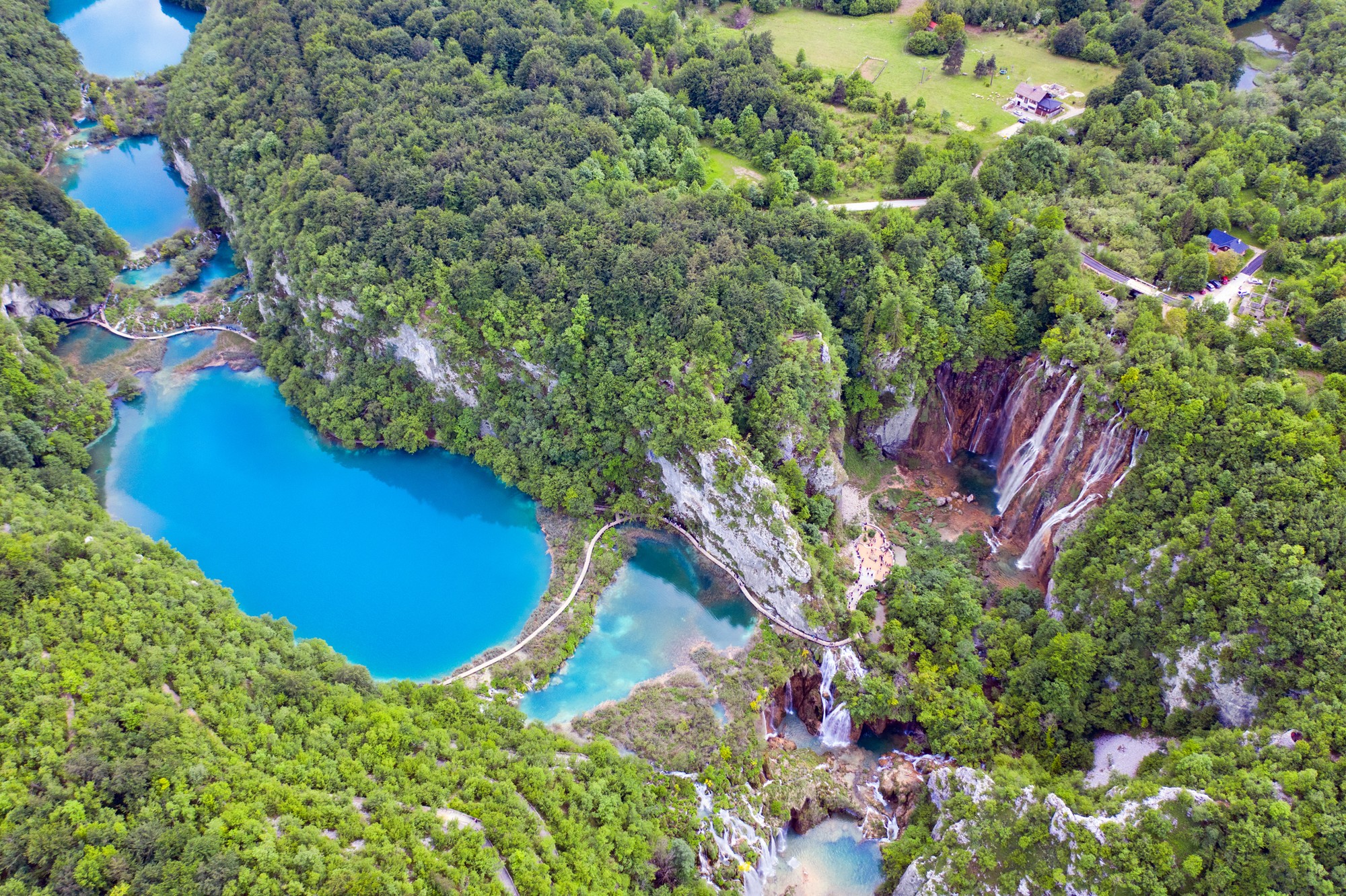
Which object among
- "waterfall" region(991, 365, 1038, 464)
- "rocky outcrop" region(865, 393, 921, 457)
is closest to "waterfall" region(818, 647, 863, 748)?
"rocky outcrop" region(865, 393, 921, 457)

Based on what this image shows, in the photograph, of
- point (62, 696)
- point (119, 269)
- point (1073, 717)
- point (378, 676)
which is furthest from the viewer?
point (119, 269)

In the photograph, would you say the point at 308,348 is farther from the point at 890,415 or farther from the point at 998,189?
the point at 998,189

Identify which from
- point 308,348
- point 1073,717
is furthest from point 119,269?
point 1073,717

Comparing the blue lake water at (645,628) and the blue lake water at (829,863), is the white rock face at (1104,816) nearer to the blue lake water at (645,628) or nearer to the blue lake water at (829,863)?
the blue lake water at (829,863)

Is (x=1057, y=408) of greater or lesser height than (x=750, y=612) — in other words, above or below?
above

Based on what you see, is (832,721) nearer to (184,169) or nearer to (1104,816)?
(1104,816)

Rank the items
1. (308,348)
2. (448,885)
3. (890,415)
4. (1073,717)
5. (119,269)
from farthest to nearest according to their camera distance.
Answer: (119,269)
(308,348)
(890,415)
(1073,717)
(448,885)
